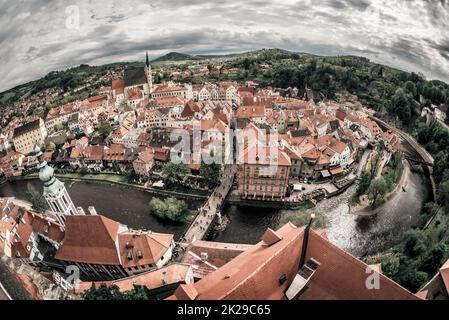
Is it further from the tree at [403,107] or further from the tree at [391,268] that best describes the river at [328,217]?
the tree at [403,107]

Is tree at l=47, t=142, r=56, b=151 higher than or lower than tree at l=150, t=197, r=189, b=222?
lower

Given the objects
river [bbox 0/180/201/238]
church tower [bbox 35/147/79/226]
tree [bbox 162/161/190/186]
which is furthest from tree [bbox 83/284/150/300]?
tree [bbox 162/161/190/186]

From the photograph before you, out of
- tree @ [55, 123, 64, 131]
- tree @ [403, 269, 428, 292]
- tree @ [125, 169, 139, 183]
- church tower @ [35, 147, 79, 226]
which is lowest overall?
tree @ [55, 123, 64, 131]

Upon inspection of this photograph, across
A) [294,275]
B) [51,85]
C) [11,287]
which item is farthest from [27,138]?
[294,275]

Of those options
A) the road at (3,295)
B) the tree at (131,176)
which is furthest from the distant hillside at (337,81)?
the road at (3,295)

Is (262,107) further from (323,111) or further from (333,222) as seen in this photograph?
(333,222)

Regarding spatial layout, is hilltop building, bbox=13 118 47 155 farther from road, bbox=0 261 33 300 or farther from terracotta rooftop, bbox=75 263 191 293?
road, bbox=0 261 33 300
